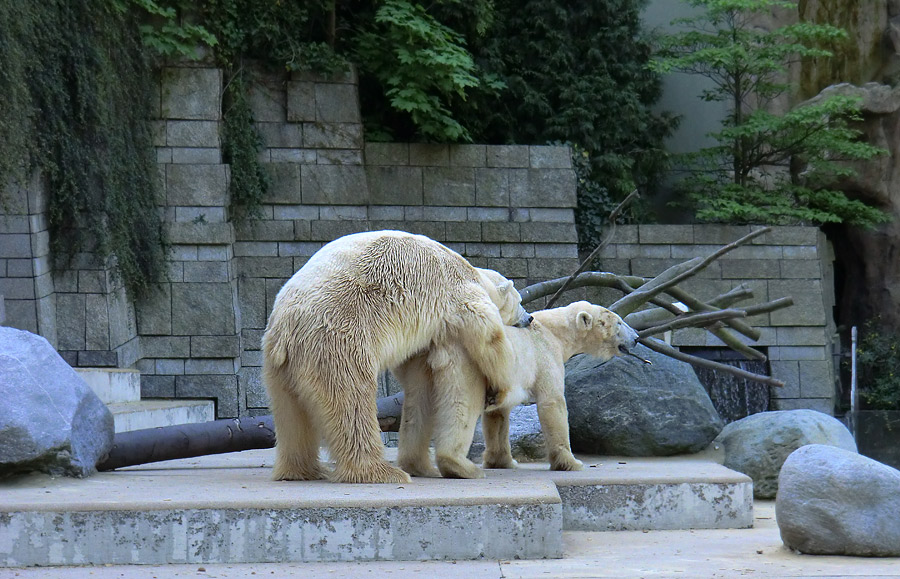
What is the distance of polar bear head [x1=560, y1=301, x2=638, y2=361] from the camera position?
626 cm

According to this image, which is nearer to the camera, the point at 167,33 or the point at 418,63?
the point at 167,33

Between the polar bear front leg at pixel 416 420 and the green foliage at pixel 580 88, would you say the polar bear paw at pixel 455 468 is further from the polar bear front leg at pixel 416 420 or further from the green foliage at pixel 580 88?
the green foliage at pixel 580 88

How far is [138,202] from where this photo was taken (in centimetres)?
1141

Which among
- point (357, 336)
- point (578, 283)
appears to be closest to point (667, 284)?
point (578, 283)

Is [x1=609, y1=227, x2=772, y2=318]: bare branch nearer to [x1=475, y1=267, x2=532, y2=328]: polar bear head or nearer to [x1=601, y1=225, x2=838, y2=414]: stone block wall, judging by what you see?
[x1=475, y1=267, x2=532, y2=328]: polar bear head

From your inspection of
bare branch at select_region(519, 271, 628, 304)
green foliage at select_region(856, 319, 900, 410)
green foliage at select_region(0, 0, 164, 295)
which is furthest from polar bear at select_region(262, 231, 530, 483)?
green foliage at select_region(856, 319, 900, 410)

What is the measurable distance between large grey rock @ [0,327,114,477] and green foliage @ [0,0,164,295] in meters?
4.04

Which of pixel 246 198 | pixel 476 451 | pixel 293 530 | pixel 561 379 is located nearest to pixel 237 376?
pixel 246 198

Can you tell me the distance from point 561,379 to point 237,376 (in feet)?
22.5

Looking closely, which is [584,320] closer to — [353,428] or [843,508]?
[353,428]

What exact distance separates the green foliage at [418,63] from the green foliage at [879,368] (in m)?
7.39

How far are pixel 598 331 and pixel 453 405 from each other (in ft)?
4.69

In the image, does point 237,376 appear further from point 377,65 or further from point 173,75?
point 377,65

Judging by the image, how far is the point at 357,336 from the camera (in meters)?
4.91
